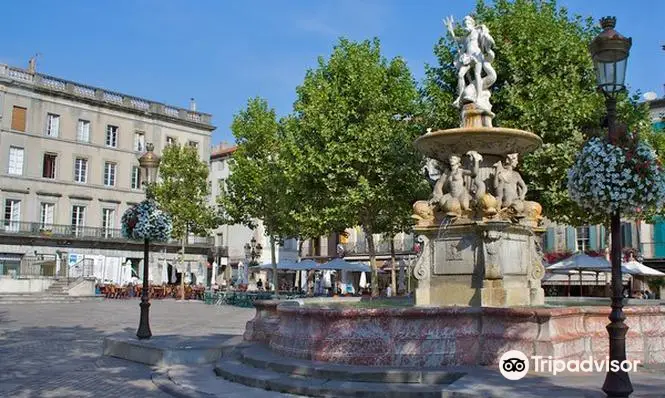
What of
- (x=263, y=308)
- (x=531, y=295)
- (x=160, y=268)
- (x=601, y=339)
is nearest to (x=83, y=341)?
(x=263, y=308)

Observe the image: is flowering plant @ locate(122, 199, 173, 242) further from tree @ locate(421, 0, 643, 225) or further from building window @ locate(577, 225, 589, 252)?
building window @ locate(577, 225, 589, 252)

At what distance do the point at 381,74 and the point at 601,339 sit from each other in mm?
18063

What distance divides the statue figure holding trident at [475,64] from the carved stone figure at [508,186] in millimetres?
1261

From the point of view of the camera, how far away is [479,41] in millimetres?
13477

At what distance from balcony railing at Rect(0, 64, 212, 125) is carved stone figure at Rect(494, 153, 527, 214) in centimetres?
4340

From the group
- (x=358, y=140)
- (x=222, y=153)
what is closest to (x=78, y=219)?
(x=222, y=153)

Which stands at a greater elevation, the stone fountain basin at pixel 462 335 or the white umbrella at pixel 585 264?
the white umbrella at pixel 585 264

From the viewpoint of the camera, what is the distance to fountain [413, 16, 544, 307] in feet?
37.6

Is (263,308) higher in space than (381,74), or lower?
lower

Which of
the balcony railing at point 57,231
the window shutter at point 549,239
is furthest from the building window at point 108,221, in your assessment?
the window shutter at point 549,239

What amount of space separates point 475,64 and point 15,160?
43.1 meters

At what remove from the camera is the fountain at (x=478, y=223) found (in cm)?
1145

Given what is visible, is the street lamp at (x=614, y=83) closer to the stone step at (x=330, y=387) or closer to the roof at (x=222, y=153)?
the stone step at (x=330, y=387)

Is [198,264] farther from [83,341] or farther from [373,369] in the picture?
[373,369]
